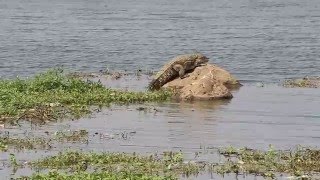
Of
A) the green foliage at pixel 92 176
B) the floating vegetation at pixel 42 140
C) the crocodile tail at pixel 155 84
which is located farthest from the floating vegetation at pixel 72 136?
the crocodile tail at pixel 155 84

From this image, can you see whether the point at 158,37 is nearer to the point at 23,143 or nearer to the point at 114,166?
the point at 23,143

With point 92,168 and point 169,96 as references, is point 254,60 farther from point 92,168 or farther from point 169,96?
point 92,168

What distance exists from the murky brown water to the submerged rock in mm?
3388

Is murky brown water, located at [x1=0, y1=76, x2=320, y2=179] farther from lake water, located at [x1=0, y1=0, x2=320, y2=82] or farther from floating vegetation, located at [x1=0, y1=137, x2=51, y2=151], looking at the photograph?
lake water, located at [x1=0, y1=0, x2=320, y2=82]

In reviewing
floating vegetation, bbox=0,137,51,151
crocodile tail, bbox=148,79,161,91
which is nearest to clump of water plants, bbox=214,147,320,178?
floating vegetation, bbox=0,137,51,151

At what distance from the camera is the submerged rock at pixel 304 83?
33.4m

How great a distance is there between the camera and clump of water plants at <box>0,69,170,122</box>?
2409 centimetres

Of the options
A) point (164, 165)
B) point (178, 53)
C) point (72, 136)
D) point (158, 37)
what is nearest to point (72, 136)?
point (72, 136)

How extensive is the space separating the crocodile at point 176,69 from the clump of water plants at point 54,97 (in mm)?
2367

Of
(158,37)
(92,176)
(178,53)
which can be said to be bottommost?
(92,176)

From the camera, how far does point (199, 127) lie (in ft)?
77.3

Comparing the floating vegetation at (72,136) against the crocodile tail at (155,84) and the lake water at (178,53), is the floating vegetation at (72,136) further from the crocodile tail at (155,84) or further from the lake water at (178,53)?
the crocodile tail at (155,84)

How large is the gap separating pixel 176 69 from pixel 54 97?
6.58 m

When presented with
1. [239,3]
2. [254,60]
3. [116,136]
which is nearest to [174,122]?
[116,136]
